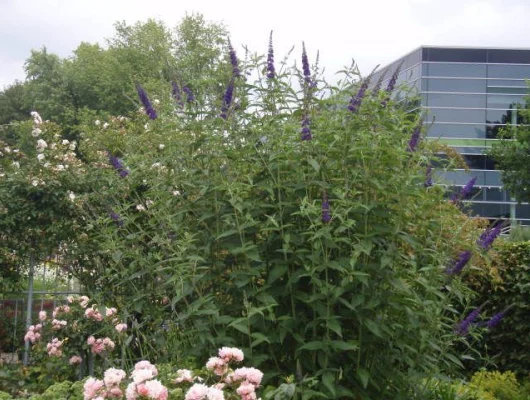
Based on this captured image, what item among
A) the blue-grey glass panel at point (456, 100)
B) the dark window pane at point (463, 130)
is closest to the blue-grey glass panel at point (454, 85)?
the blue-grey glass panel at point (456, 100)

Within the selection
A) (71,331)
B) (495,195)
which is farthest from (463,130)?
(71,331)

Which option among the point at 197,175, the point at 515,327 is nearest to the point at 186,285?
the point at 197,175

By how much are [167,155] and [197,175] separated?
0.83ft

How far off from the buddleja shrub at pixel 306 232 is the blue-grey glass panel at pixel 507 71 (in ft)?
112

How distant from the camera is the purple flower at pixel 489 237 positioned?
4042 millimetres

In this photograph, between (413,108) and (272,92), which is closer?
(272,92)

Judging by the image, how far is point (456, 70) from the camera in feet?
117

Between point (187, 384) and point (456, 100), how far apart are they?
→ 34.0 m

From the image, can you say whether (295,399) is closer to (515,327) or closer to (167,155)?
(167,155)

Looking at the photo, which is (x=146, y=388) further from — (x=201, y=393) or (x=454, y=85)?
(x=454, y=85)

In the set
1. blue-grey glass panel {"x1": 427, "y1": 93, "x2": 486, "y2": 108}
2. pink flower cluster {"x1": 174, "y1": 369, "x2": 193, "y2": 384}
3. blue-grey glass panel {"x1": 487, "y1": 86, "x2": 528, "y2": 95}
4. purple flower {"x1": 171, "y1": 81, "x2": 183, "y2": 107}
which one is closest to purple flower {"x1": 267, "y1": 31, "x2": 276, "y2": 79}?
purple flower {"x1": 171, "y1": 81, "x2": 183, "y2": 107}

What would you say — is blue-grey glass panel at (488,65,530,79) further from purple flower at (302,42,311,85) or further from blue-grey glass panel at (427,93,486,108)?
purple flower at (302,42,311,85)

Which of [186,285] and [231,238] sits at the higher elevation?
[231,238]

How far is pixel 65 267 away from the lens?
8.23 meters
